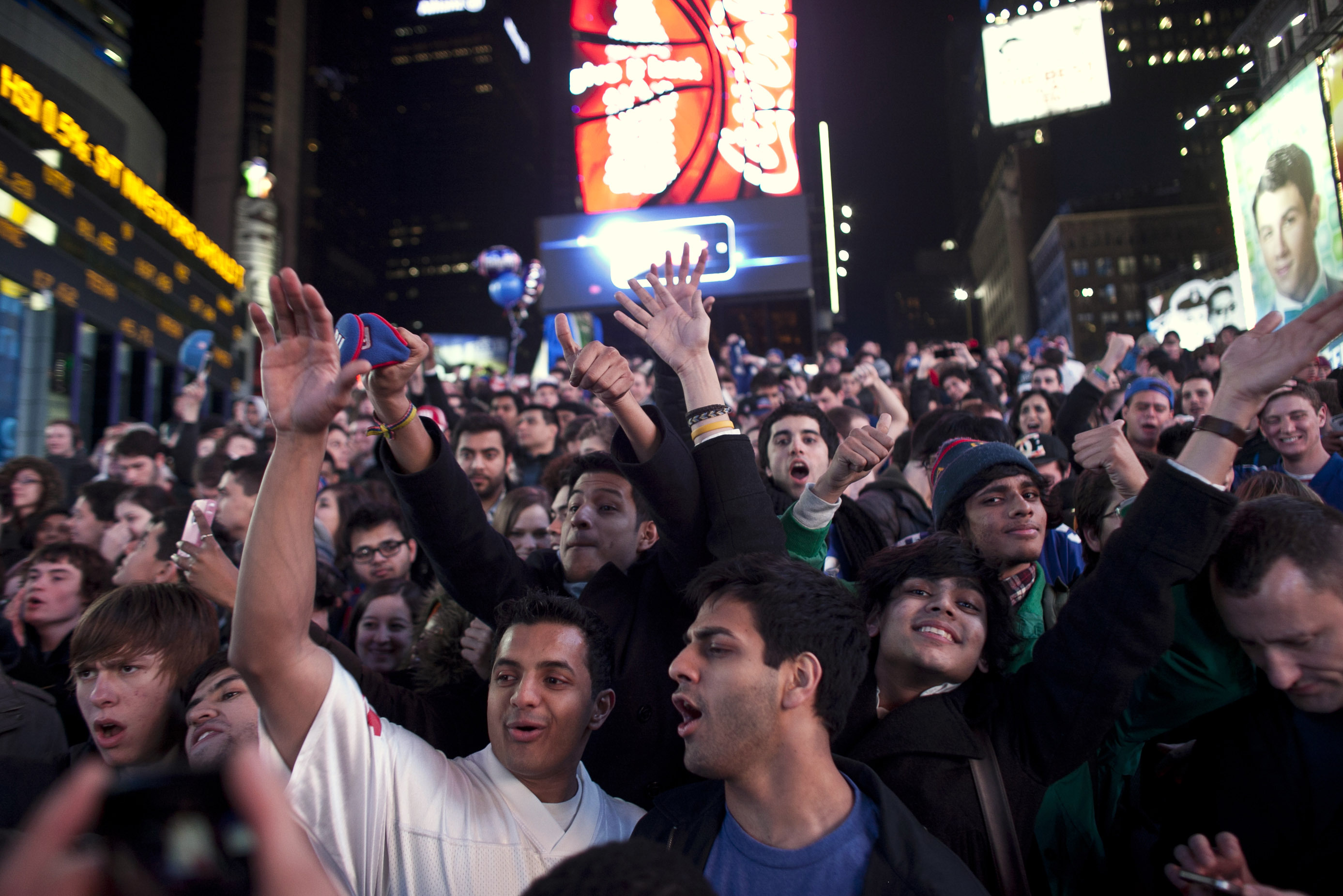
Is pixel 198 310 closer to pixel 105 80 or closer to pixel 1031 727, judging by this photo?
pixel 105 80

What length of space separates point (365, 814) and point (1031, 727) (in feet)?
5.22

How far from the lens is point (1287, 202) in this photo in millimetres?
16531

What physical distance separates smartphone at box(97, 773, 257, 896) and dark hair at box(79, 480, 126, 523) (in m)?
5.30

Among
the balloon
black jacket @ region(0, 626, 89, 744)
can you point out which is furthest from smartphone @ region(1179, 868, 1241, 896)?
the balloon

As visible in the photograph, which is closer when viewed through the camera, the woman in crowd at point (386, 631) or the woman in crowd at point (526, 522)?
the woman in crowd at point (386, 631)

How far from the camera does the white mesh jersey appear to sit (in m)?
1.76

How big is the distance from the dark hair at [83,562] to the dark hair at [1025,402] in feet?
18.2

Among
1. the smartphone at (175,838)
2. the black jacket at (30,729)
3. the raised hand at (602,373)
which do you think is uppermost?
the raised hand at (602,373)

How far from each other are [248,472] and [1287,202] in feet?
63.5

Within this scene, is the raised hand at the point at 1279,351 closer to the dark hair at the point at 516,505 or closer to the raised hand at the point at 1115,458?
the raised hand at the point at 1115,458

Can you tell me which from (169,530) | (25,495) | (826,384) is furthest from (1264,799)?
(25,495)

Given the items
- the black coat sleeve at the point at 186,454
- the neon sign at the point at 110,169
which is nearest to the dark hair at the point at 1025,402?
the black coat sleeve at the point at 186,454

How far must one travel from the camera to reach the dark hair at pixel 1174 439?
376 cm

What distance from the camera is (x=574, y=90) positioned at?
16.8 meters
